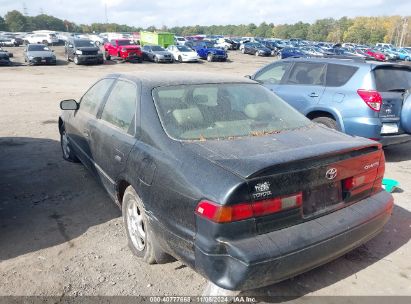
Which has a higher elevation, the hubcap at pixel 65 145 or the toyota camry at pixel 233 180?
the toyota camry at pixel 233 180

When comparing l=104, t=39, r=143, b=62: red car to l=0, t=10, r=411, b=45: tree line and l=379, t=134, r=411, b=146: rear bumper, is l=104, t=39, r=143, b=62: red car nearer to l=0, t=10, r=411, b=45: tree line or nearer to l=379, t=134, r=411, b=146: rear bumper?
l=379, t=134, r=411, b=146: rear bumper

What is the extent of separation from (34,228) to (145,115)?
1824mm

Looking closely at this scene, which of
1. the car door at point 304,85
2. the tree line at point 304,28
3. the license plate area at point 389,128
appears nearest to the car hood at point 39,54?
the car door at point 304,85

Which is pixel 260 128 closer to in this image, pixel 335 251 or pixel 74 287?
pixel 335 251

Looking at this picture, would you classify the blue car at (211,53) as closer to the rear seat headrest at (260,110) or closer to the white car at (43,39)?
the white car at (43,39)

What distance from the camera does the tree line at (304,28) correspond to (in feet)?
363

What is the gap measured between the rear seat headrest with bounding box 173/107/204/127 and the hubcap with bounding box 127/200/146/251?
82cm

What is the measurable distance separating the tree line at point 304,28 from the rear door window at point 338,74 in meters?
110

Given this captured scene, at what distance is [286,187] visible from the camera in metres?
2.34

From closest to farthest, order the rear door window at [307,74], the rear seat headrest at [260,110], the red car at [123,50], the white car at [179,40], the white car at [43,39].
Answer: the rear seat headrest at [260,110] → the rear door window at [307,74] → the red car at [123,50] → the white car at [179,40] → the white car at [43,39]

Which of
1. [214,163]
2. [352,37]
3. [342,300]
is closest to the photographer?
[214,163]

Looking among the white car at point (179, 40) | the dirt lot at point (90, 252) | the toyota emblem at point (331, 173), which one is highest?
the toyota emblem at point (331, 173)

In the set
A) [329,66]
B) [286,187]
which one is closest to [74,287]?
[286,187]

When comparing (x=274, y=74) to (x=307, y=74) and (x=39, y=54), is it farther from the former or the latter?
(x=39, y=54)
